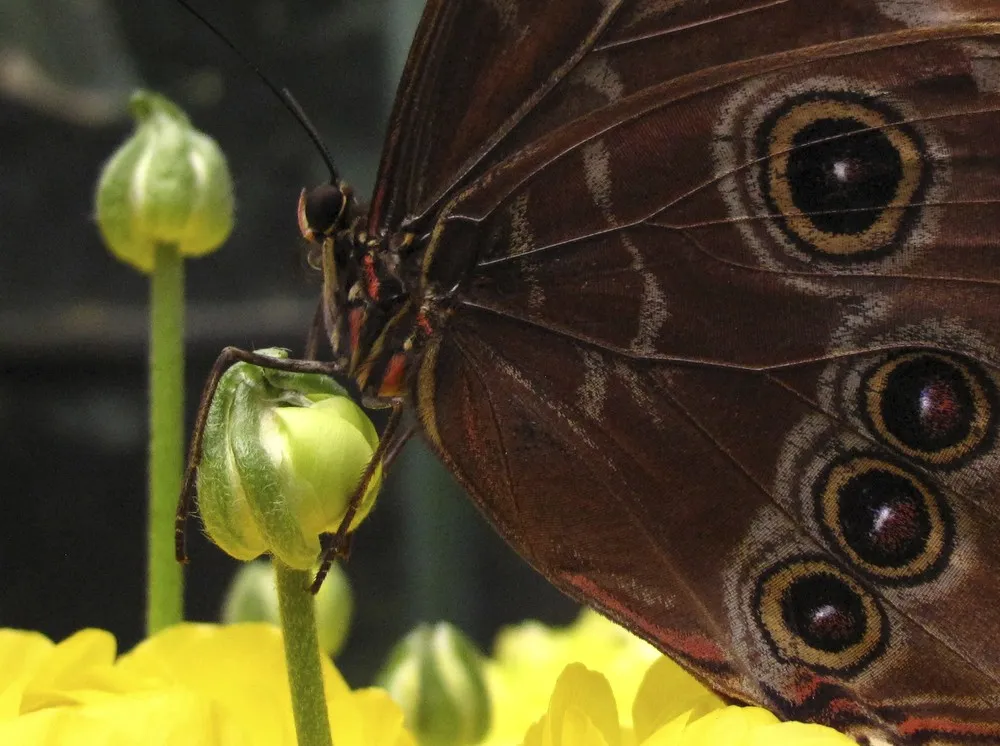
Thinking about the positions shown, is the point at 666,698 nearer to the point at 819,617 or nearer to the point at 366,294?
the point at 819,617

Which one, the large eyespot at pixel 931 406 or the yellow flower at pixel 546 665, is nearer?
the large eyespot at pixel 931 406

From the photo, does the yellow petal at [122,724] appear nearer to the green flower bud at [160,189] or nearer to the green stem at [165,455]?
the green stem at [165,455]

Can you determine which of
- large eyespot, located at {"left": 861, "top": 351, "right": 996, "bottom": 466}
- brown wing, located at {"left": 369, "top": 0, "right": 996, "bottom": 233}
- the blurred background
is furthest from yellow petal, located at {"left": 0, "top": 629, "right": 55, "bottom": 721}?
the blurred background

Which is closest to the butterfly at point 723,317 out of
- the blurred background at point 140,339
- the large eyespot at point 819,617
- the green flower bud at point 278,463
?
→ the large eyespot at point 819,617

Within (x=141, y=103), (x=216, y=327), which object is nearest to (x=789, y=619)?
(x=141, y=103)

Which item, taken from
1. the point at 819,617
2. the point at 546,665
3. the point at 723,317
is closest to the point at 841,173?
the point at 723,317

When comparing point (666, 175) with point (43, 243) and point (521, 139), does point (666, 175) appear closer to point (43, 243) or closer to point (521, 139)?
point (521, 139)

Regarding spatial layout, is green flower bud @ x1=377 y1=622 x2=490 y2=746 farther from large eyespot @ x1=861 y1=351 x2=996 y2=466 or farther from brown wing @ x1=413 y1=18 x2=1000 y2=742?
large eyespot @ x1=861 y1=351 x2=996 y2=466
